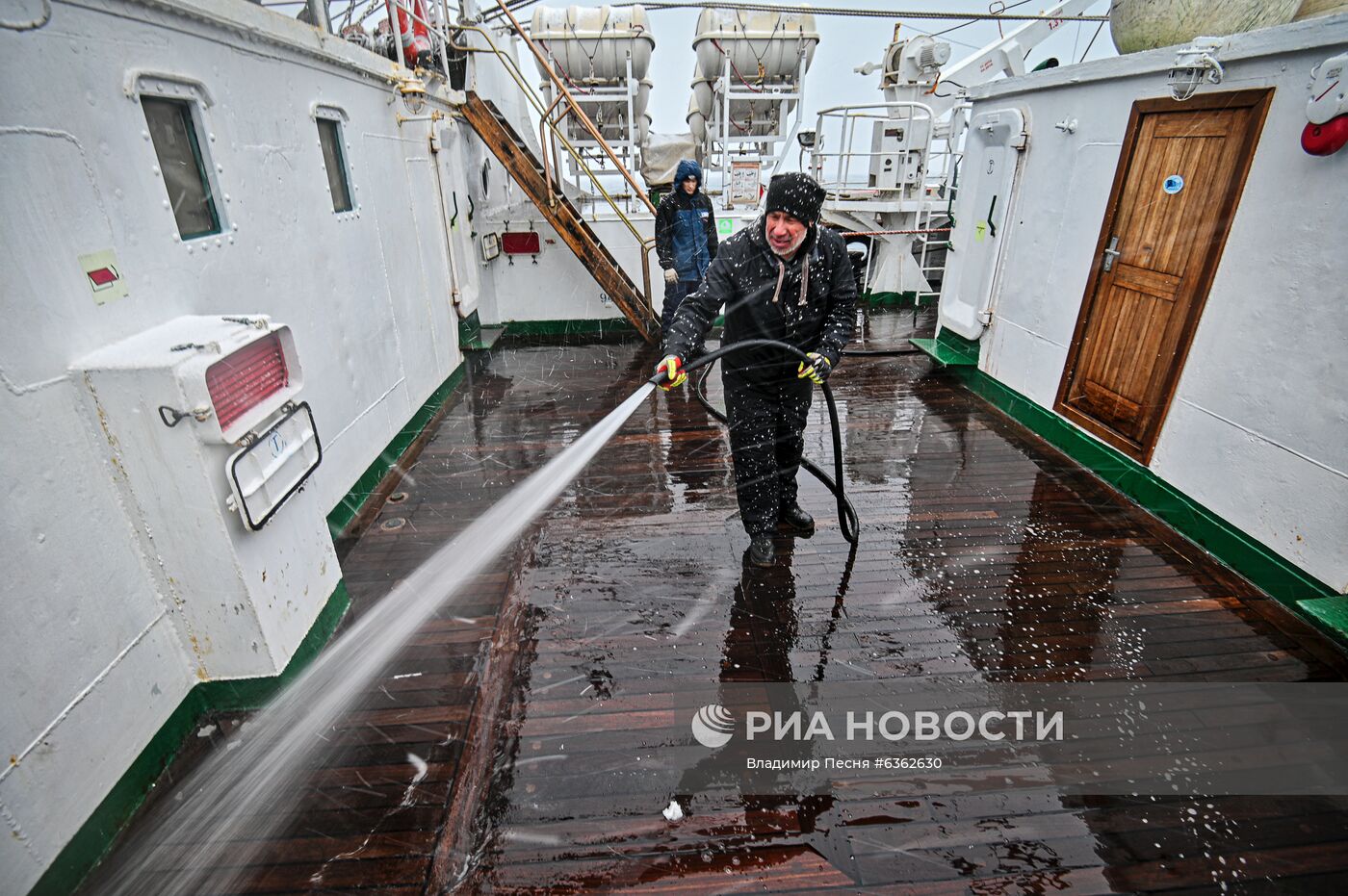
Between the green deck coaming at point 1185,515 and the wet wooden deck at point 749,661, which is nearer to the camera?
the wet wooden deck at point 749,661

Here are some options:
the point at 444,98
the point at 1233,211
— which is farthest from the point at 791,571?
the point at 444,98

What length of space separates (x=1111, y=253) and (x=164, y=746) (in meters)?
6.38

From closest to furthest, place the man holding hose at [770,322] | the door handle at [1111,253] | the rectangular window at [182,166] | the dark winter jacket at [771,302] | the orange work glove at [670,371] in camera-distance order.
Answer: the rectangular window at [182,166] → the orange work glove at [670,371] → the man holding hose at [770,322] → the dark winter jacket at [771,302] → the door handle at [1111,253]

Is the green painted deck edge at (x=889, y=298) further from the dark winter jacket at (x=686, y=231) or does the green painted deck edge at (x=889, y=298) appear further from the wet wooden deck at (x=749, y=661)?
the wet wooden deck at (x=749, y=661)

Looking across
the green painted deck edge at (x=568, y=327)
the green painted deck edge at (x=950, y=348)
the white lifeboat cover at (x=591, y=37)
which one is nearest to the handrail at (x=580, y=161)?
the green painted deck edge at (x=568, y=327)

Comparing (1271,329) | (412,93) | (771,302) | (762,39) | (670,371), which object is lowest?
(670,371)

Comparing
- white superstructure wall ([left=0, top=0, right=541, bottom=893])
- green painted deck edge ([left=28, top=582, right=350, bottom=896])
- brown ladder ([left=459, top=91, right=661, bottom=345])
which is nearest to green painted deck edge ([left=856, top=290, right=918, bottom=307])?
brown ladder ([left=459, top=91, right=661, bottom=345])

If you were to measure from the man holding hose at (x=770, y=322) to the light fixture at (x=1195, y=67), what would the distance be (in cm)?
244

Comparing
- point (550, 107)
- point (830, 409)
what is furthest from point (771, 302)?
point (550, 107)

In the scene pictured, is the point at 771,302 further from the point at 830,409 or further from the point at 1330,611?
the point at 1330,611

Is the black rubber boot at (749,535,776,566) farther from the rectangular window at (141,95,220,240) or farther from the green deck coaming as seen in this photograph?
the rectangular window at (141,95,220,240)

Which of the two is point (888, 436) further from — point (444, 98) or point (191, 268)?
point (444, 98)

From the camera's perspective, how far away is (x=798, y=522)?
14.4 feet

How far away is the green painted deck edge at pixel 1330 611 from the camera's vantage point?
3045 mm
